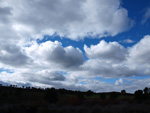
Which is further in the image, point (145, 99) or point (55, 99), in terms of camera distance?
point (145, 99)

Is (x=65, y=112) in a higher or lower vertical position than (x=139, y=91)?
lower

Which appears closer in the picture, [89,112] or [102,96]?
[89,112]

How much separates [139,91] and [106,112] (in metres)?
27.9

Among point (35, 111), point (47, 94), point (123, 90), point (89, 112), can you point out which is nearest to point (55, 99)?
point (47, 94)

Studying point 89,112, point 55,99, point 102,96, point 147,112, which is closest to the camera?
point 89,112

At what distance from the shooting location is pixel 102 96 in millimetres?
52219

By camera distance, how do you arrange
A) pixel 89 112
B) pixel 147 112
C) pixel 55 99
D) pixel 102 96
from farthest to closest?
pixel 102 96
pixel 55 99
pixel 147 112
pixel 89 112

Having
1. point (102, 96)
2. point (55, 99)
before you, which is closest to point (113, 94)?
point (102, 96)

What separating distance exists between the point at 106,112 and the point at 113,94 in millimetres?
36206

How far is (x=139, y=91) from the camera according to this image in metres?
43.1

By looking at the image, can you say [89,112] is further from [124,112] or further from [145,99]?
[145,99]

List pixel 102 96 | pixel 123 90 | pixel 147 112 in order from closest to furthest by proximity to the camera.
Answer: pixel 147 112 < pixel 102 96 < pixel 123 90

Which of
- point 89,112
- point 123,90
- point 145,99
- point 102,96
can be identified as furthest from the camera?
point 123,90

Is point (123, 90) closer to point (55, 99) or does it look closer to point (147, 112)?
point (55, 99)
